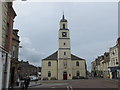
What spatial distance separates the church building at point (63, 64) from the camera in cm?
6494

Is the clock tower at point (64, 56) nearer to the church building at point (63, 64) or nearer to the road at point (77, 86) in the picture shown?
the church building at point (63, 64)

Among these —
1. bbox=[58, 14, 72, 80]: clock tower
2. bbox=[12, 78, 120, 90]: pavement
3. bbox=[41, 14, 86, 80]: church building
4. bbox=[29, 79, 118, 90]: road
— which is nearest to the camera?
bbox=[12, 78, 120, 90]: pavement

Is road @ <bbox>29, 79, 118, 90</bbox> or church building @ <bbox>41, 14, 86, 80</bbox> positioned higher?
church building @ <bbox>41, 14, 86, 80</bbox>

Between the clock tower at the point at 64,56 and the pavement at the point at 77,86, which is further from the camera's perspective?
the clock tower at the point at 64,56

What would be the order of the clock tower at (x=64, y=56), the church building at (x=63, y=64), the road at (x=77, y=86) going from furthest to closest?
the church building at (x=63, y=64) < the clock tower at (x=64, y=56) < the road at (x=77, y=86)

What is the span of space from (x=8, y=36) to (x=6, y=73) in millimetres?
2795

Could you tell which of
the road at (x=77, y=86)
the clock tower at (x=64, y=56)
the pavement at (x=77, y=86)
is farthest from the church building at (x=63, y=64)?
the road at (x=77, y=86)

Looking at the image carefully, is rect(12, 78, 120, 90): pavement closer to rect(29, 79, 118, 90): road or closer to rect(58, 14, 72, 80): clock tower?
rect(29, 79, 118, 90): road

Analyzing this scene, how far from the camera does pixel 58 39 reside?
6750 centimetres

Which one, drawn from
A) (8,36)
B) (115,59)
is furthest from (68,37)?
(8,36)


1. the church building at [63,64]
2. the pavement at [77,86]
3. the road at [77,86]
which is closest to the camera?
the pavement at [77,86]

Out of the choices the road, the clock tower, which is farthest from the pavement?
the clock tower

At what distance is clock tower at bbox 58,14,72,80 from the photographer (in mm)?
64562

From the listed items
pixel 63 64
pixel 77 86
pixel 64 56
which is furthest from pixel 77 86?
pixel 64 56
